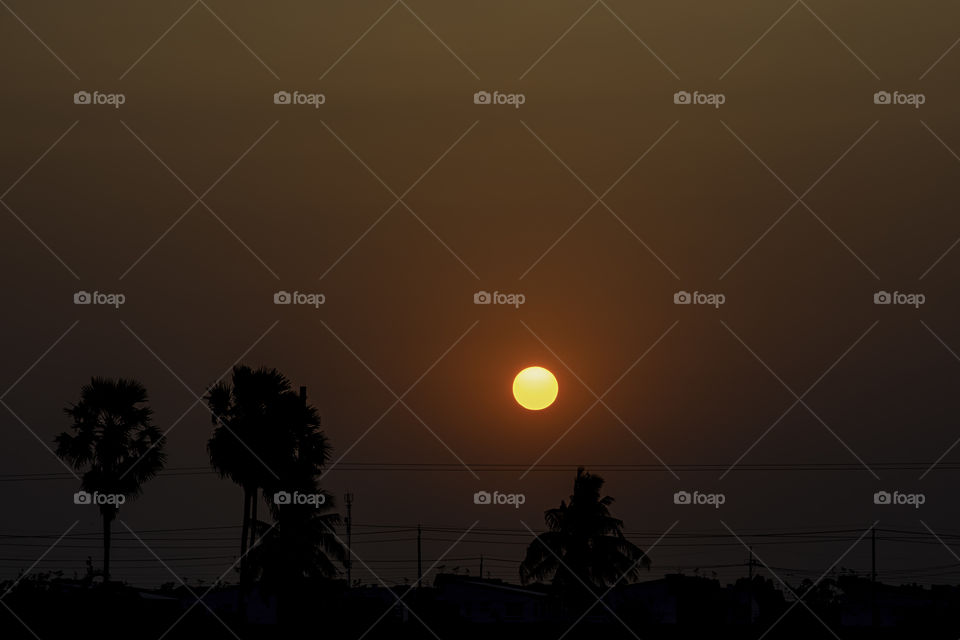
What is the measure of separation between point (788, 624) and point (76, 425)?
42.5 meters

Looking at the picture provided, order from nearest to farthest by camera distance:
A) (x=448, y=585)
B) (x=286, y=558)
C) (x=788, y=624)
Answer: (x=286, y=558), (x=788, y=624), (x=448, y=585)

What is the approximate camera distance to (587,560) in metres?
69.1

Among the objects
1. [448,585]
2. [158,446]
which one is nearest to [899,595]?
[448,585]

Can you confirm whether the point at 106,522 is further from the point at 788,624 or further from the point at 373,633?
the point at 788,624

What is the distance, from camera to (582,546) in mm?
69000

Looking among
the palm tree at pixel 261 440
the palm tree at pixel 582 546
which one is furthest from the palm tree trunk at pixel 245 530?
the palm tree at pixel 582 546
